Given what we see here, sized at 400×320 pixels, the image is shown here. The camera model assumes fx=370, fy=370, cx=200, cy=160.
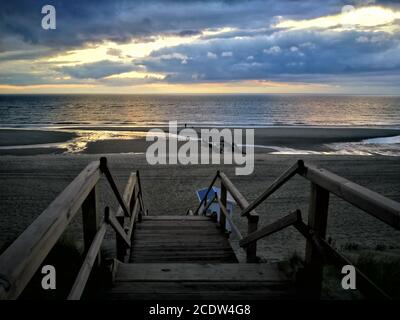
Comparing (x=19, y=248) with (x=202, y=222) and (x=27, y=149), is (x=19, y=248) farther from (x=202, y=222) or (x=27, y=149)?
(x=27, y=149)

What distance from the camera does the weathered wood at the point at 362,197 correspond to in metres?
1.67

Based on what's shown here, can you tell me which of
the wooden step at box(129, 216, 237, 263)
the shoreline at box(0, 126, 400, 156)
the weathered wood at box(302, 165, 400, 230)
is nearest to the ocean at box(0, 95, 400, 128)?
the shoreline at box(0, 126, 400, 156)

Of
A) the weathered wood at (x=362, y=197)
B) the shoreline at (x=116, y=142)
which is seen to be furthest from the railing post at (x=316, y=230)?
the shoreline at (x=116, y=142)

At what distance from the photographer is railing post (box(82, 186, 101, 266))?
270cm

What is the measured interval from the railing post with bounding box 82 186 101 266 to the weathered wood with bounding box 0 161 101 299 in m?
0.62

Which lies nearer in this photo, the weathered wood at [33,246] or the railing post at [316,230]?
the weathered wood at [33,246]

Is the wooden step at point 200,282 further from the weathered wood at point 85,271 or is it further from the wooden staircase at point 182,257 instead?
the weathered wood at point 85,271

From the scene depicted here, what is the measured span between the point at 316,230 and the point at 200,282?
3.61ft

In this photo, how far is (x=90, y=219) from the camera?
272cm

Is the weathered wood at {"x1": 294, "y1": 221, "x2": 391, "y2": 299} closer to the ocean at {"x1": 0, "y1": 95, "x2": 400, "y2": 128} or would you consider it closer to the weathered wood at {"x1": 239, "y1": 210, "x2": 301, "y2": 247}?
the weathered wood at {"x1": 239, "y1": 210, "x2": 301, "y2": 247}

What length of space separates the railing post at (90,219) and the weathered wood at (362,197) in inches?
63.0

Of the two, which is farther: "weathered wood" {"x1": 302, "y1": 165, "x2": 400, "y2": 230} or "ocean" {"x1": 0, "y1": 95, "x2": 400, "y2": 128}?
"ocean" {"x1": 0, "y1": 95, "x2": 400, "y2": 128}

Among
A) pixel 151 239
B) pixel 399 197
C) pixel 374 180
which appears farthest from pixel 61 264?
pixel 374 180
